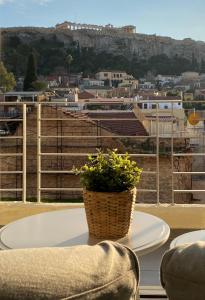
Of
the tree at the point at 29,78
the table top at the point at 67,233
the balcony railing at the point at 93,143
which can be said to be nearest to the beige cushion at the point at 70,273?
the table top at the point at 67,233

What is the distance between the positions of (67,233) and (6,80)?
2.62 meters

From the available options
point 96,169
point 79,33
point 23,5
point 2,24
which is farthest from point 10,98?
point 79,33

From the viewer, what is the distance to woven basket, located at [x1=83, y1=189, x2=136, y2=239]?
4.39 feet

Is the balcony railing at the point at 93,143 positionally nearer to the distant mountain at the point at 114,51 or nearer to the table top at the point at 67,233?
the table top at the point at 67,233

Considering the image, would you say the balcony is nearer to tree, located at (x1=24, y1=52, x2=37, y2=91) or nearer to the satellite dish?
the satellite dish

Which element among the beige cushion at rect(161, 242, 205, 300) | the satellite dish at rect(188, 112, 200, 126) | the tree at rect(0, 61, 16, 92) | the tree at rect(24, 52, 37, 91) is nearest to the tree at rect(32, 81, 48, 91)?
the tree at rect(24, 52, 37, 91)

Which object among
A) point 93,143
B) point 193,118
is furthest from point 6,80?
point 93,143

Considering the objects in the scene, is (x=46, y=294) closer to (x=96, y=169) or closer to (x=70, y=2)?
(x=96, y=169)

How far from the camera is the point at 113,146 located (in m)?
6.56

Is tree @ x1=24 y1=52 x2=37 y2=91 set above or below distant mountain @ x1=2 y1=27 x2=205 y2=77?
below

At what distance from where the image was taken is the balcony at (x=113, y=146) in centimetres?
303

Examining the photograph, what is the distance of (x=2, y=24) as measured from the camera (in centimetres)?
331

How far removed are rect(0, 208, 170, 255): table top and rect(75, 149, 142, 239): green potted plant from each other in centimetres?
4

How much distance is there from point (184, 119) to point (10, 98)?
138cm
